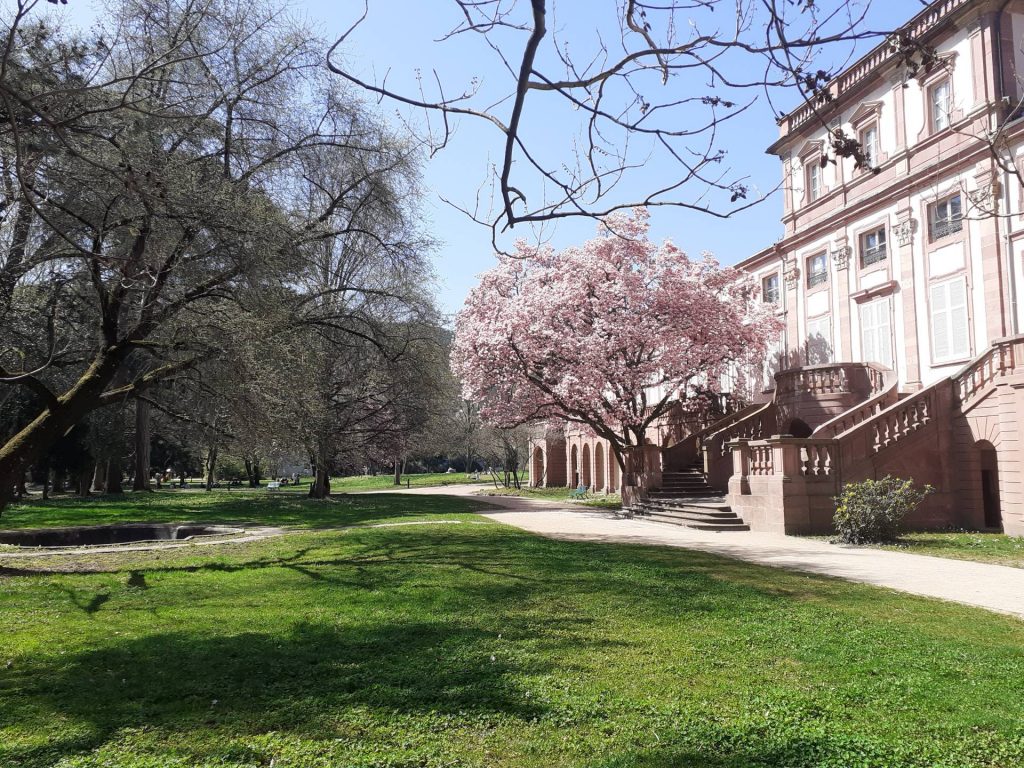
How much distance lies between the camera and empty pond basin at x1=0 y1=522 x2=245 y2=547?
1627 centimetres

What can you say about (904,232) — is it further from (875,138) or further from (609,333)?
(609,333)

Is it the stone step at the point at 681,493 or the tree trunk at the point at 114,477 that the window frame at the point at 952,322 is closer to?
the stone step at the point at 681,493

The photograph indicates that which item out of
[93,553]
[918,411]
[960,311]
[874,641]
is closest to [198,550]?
[93,553]

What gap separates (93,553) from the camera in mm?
12703

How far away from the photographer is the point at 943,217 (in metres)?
20.1

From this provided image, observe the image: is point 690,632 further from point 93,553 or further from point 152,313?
point 93,553

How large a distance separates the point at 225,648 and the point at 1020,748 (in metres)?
5.53

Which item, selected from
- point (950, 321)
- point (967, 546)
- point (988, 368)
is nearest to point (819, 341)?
point (950, 321)

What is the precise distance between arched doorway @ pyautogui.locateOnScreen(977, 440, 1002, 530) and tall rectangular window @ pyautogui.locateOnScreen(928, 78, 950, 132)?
29.9 ft

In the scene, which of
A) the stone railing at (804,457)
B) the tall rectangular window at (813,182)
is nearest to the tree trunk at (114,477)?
the stone railing at (804,457)

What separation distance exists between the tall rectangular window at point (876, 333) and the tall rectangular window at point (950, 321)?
1770 mm

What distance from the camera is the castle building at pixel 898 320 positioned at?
16.6 m

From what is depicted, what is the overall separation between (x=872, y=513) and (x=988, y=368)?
591 centimetres

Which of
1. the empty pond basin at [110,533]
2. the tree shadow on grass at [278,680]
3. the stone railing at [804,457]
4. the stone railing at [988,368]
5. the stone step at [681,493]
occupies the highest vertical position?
the stone railing at [988,368]
